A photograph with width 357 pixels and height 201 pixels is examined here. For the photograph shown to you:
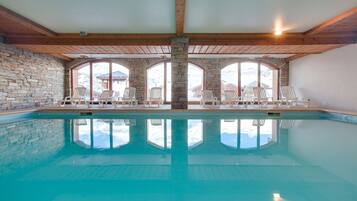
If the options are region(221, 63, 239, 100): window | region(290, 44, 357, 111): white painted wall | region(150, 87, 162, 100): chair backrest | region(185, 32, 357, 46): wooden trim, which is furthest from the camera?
region(221, 63, 239, 100): window

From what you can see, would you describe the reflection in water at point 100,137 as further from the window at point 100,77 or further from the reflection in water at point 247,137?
the window at point 100,77

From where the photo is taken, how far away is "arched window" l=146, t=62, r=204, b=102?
10.8 m

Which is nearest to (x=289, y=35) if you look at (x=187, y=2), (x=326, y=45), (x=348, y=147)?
(x=326, y=45)

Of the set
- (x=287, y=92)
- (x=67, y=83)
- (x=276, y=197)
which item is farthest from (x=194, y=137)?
(x=67, y=83)

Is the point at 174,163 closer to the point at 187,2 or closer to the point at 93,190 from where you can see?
the point at 93,190

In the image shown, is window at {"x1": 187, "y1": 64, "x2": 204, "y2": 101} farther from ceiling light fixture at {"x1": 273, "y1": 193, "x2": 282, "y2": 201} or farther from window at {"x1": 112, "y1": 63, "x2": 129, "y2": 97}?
ceiling light fixture at {"x1": 273, "y1": 193, "x2": 282, "y2": 201}

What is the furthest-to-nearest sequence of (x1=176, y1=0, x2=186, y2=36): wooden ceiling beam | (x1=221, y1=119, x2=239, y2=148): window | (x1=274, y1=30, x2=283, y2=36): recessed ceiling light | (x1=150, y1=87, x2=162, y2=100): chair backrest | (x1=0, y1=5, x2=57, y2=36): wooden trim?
(x1=150, y1=87, x2=162, y2=100): chair backrest, (x1=274, y1=30, x2=283, y2=36): recessed ceiling light, (x1=0, y1=5, x2=57, y2=36): wooden trim, (x1=176, y1=0, x2=186, y2=36): wooden ceiling beam, (x1=221, y1=119, x2=239, y2=148): window

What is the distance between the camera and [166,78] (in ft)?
35.5

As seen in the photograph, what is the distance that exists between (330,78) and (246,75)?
382 centimetres

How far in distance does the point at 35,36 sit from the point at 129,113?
3.69m

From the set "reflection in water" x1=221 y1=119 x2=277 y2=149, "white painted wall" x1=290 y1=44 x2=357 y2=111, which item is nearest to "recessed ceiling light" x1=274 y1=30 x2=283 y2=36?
"white painted wall" x1=290 y1=44 x2=357 y2=111

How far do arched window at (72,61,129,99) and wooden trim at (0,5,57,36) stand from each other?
422 centimetres

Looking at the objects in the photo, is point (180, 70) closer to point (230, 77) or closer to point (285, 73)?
point (230, 77)

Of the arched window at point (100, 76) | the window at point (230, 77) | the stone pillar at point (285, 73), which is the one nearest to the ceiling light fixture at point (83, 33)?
the arched window at point (100, 76)
